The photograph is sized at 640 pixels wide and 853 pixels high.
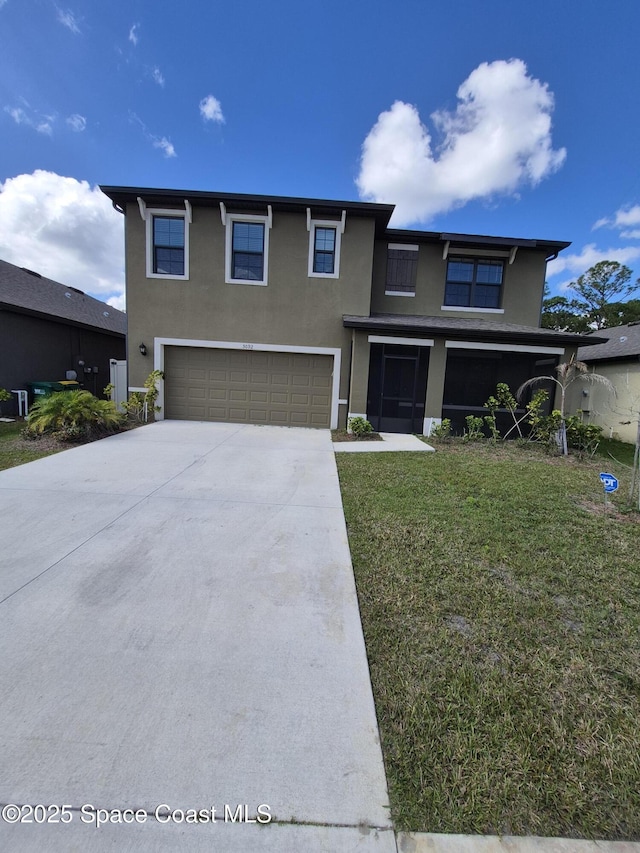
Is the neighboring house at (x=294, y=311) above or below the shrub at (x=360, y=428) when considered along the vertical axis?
→ above

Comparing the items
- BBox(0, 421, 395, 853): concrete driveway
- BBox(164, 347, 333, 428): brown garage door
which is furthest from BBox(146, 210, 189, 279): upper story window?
BBox(0, 421, 395, 853): concrete driveway

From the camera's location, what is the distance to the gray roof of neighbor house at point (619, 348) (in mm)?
12148

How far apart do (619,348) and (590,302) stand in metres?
26.3

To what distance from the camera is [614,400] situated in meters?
12.6

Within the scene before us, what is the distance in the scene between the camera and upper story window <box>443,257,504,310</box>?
11719 millimetres

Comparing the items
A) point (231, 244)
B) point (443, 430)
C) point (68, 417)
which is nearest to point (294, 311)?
point (231, 244)

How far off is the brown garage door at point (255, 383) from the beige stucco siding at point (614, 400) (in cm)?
825

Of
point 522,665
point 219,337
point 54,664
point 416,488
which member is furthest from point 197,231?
point 522,665

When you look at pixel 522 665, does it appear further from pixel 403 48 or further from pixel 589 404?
pixel 589 404

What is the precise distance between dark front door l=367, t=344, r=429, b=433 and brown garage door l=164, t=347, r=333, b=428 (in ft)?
4.67

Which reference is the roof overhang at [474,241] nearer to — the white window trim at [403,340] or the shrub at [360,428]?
the white window trim at [403,340]

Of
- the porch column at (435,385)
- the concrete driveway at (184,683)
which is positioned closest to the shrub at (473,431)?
the porch column at (435,385)

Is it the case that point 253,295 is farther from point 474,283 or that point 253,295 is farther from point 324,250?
point 474,283

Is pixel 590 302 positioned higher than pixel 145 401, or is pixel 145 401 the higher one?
pixel 590 302
